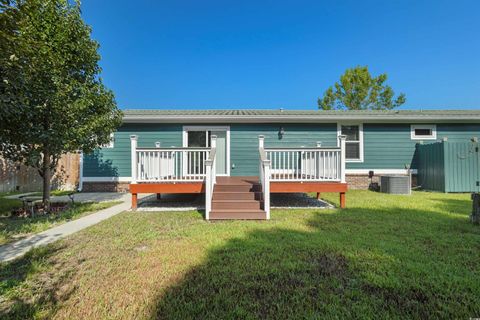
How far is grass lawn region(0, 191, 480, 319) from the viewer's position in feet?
6.61

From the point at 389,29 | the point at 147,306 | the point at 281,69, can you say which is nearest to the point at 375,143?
the point at 389,29

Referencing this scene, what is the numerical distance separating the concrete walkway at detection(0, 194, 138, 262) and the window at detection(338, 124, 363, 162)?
884cm

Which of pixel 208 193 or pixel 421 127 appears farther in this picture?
pixel 421 127

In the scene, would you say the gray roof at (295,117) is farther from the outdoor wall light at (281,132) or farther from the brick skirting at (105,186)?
the brick skirting at (105,186)

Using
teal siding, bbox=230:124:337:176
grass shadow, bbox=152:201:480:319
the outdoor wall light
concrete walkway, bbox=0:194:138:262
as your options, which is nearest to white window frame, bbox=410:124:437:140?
teal siding, bbox=230:124:337:176

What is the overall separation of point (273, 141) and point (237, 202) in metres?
4.99

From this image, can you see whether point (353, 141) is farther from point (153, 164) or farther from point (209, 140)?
point (153, 164)

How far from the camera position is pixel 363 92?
23.8 meters

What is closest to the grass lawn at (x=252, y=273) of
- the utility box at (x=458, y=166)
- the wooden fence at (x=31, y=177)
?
the utility box at (x=458, y=166)

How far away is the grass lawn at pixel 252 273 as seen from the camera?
202 centimetres

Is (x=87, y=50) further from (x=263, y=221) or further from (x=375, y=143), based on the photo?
(x=375, y=143)

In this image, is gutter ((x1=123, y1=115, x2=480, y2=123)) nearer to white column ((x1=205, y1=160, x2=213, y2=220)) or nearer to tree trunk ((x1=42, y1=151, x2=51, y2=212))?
tree trunk ((x1=42, y1=151, x2=51, y2=212))

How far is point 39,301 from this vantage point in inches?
85.2

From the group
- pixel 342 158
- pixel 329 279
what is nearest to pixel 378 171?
pixel 342 158
